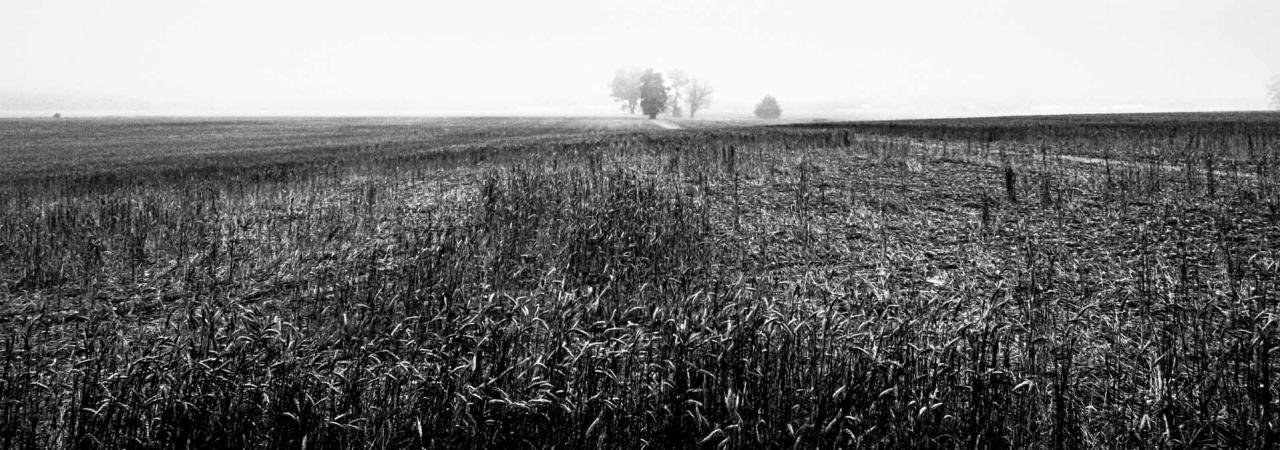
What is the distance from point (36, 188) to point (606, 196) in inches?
735

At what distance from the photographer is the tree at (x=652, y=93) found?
97.8 meters

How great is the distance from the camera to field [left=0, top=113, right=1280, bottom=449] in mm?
3977

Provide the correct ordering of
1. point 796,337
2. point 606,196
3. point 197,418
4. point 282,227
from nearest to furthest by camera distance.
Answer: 1. point 197,418
2. point 796,337
3. point 282,227
4. point 606,196

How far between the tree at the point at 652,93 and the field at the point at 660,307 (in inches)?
3246

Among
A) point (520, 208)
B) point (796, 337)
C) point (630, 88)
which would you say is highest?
point (630, 88)

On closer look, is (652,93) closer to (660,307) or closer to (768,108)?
(768,108)

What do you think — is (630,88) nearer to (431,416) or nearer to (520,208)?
(520,208)

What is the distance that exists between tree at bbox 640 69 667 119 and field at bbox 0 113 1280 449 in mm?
82456

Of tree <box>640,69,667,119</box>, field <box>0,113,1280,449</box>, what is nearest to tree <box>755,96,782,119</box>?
tree <box>640,69,667,119</box>

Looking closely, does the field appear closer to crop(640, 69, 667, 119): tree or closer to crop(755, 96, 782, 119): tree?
crop(640, 69, 667, 119): tree

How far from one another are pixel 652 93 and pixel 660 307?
9567cm

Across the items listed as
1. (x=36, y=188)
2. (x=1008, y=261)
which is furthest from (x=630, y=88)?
(x=1008, y=261)

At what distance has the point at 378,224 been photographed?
11000 millimetres

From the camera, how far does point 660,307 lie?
17.4 ft
